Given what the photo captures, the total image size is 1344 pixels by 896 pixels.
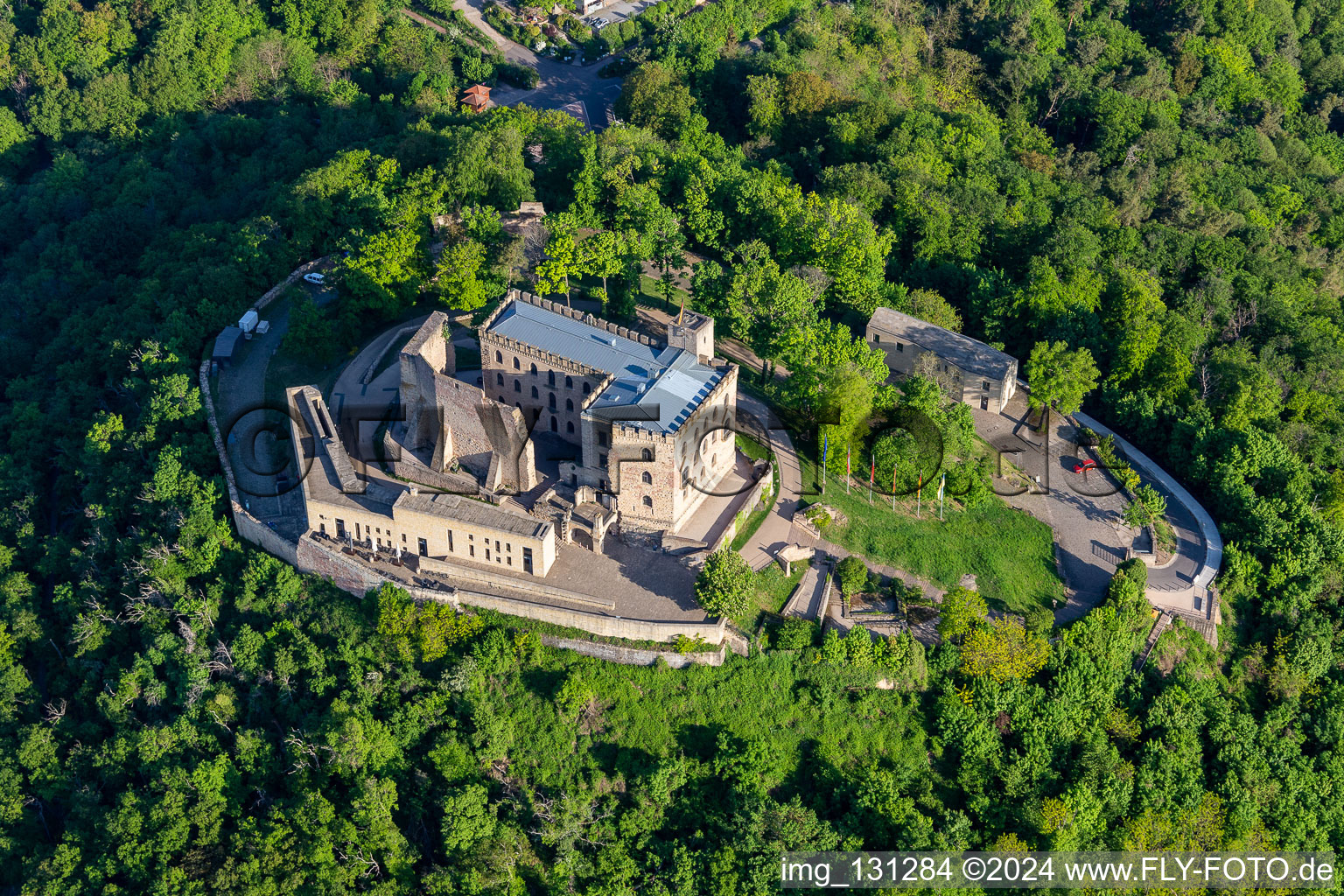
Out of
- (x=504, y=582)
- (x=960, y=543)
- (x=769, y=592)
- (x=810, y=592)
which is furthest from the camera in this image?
(x=960, y=543)

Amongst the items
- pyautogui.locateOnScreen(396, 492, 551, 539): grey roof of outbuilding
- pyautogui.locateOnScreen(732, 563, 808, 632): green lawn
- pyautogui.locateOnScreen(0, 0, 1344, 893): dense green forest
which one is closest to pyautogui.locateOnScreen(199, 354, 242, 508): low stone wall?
pyautogui.locateOnScreen(0, 0, 1344, 893): dense green forest

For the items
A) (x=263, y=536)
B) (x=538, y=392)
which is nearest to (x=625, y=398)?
(x=538, y=392)

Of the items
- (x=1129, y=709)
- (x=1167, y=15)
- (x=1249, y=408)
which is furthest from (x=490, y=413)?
(x=1167, y=15)

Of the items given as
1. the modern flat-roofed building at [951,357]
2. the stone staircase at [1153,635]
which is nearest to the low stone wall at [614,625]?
the stone staircase at [1153,635]

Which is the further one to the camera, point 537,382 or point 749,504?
point 537,382

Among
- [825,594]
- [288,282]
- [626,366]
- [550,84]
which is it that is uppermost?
[626,366]

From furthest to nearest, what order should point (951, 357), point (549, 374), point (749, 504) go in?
point (951, 357) < point (549, 374) < point (749, 504)

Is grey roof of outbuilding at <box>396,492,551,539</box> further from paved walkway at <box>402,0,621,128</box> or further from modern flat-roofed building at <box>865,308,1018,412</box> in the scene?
paved walkway at <box>402,0,621,128</box>

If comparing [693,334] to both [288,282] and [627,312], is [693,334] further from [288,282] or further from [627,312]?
[288,282]
